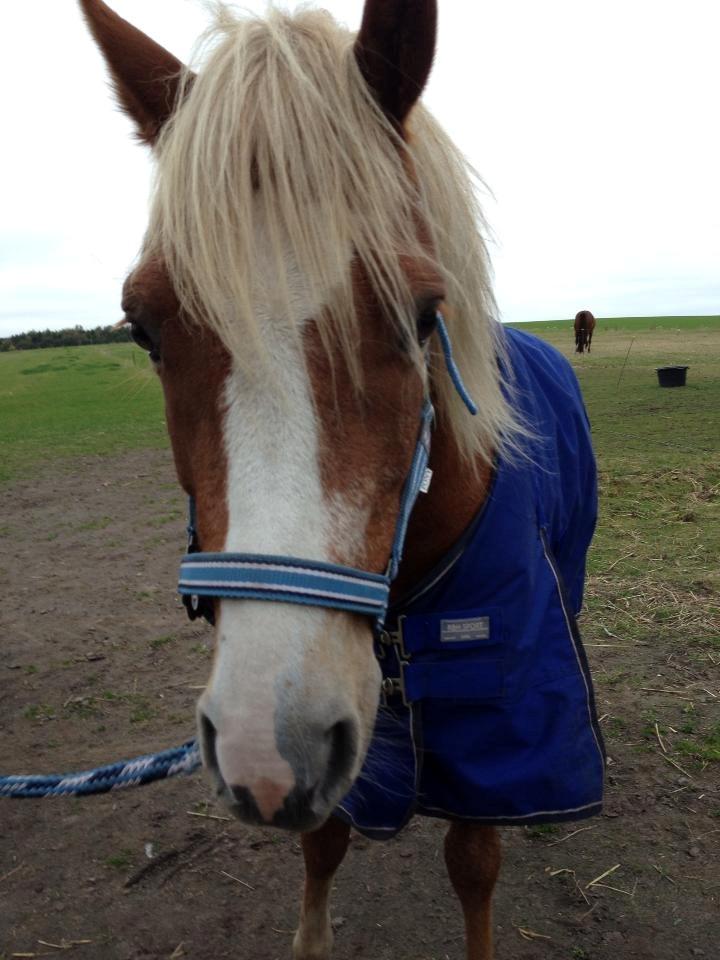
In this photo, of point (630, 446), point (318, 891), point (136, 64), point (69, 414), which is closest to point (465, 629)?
point (318, 891)

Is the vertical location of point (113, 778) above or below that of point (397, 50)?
below

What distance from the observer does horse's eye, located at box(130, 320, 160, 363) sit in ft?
4.96

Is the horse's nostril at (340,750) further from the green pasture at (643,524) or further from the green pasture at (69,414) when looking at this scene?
the green pasture at (69,414)

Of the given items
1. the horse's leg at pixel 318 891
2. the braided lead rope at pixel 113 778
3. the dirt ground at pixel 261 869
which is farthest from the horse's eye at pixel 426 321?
the dirt ground at pixel 261 869

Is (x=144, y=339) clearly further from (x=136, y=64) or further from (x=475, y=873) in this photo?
(x=475, y=873)

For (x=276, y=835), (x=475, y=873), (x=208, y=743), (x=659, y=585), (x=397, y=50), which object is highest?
(x=397, y=50)

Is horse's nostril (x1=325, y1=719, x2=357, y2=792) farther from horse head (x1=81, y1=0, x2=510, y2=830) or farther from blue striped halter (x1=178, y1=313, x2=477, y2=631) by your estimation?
blue striped halter (x1=178, y1=313, x2=477, y2=631)

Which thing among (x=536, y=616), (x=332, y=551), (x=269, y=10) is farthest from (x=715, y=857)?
(x=269, y=10)

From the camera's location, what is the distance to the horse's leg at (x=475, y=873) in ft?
7.12

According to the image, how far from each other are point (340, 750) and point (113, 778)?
97 cm

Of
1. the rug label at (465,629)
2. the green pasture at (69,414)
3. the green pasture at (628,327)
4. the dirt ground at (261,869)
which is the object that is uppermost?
the rug label at (465,629)

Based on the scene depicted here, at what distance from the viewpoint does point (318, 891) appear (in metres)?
2.41

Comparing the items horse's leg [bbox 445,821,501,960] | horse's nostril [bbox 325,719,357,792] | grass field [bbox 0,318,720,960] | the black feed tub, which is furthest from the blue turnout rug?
the black feed tub

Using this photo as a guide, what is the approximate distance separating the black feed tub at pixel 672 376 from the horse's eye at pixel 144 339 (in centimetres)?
1472
